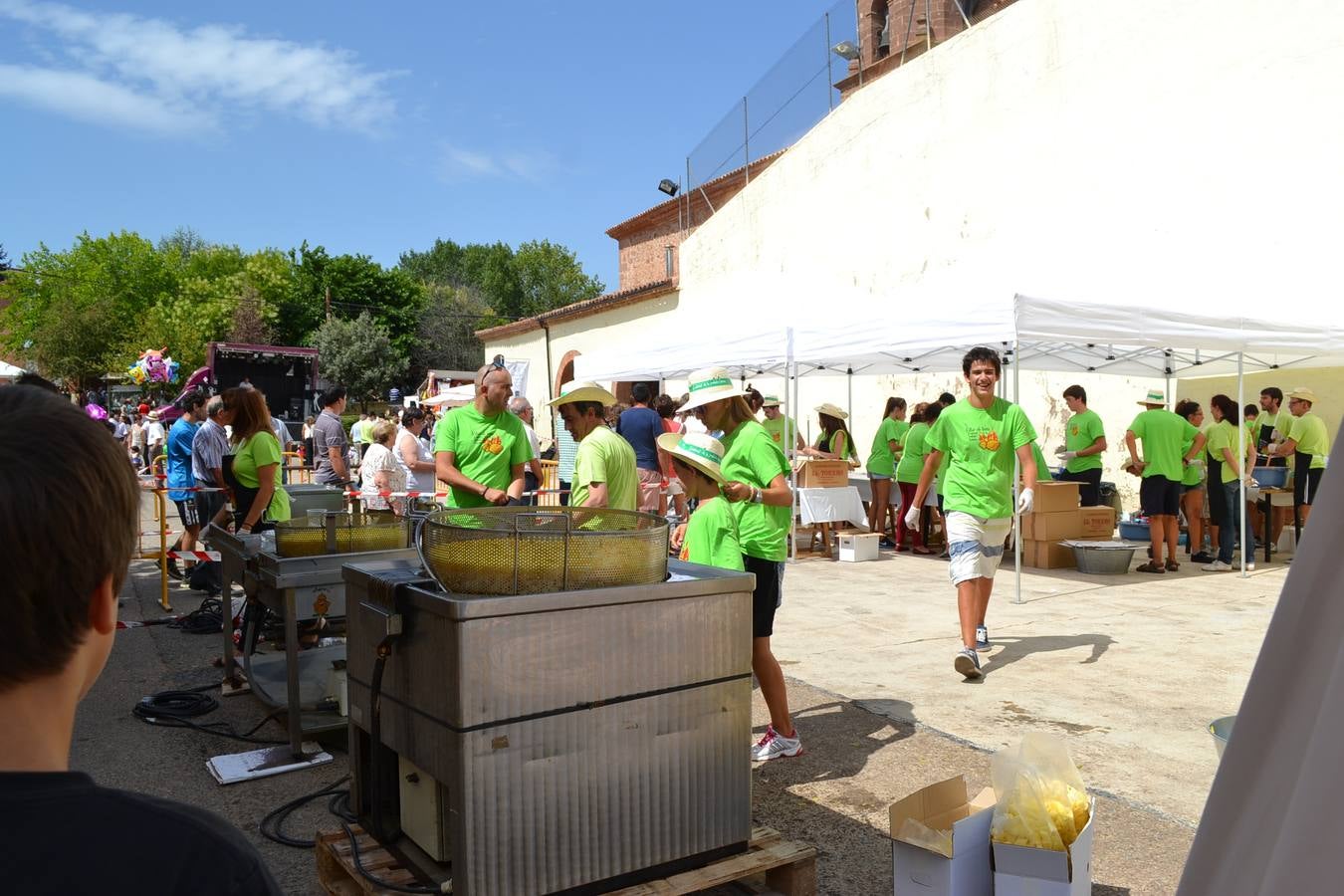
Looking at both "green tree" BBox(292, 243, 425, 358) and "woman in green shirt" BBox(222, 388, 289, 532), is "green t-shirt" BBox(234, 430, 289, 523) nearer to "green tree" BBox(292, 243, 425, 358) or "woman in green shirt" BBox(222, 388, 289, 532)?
"woman in green shirt" BBox(222, 388, 289, 532)

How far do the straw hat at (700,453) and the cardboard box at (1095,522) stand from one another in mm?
7692

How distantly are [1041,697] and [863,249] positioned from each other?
550 inches

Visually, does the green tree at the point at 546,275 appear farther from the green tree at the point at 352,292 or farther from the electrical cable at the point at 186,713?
the electrical cable at the point at 186,713

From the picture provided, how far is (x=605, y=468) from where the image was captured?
5.72 m

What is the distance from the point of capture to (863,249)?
18359 mm

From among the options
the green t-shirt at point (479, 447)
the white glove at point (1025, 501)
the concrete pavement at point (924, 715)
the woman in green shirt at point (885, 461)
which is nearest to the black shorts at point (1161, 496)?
the concrete pavement at point (924, 715)

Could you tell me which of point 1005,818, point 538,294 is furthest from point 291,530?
point 538,294

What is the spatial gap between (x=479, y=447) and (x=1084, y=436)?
7.98 meters

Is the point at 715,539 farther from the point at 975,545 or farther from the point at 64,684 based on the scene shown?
the point at 64,684

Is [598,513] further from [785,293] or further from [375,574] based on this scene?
[785,293]

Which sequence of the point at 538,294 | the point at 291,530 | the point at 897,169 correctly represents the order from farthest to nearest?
the point at 538,294 < the point at 897,169 < the point at 291,530

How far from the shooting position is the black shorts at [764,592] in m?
4.22

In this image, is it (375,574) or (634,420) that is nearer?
(375,574)

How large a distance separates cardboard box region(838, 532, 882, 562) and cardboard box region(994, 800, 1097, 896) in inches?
335
